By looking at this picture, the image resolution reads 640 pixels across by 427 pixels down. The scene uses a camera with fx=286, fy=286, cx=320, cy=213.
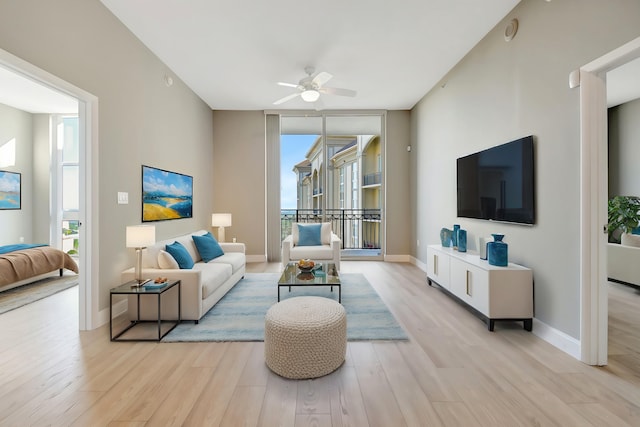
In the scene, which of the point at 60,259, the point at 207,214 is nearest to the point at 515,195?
the point at 207,214

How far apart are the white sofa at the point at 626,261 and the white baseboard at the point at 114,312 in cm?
627

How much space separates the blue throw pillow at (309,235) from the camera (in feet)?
16.4

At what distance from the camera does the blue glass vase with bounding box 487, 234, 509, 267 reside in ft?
8.91

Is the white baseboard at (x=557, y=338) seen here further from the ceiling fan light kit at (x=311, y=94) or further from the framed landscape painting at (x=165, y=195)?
the framed landscape painting at (x=165, y=195)

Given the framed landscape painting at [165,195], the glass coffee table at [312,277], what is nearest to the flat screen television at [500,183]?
the glass coffee table at [312,277]

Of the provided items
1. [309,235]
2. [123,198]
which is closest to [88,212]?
[123,198]

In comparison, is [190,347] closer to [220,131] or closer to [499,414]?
[499,414]

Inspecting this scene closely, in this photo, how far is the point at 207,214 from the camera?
5574 mm

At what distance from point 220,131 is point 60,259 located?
3465mm

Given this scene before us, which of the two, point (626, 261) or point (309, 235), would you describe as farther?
point (309, 235)

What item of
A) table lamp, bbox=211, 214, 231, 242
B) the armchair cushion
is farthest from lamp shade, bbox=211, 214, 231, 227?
the armchair cushion

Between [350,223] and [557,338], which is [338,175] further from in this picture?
[557,338]

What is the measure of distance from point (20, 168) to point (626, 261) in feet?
33.0

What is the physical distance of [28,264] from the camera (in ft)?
13.1
